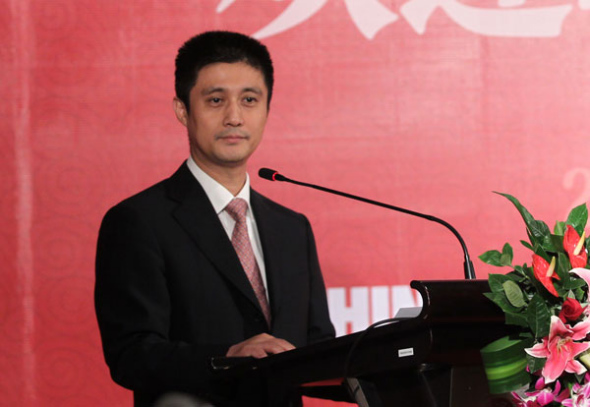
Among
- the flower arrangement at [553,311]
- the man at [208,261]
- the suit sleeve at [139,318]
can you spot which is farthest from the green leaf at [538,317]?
the suit sleeve at [139,318]

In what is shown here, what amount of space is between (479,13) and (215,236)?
4.44 ft

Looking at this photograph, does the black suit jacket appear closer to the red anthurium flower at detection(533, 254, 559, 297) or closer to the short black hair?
the short black hair

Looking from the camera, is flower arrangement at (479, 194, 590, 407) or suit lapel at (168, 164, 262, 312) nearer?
flower arrangement at (479, 194, 590, 407)

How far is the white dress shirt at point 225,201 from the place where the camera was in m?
2.27

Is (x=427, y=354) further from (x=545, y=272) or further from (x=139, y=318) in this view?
(x=139, y=318)

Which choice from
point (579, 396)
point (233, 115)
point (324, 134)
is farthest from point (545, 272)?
point (324, 134)

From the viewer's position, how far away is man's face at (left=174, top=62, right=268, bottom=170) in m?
2.37

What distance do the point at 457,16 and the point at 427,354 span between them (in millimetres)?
1901

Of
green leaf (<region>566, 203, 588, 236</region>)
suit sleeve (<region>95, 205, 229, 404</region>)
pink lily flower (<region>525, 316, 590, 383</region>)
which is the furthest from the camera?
suit sleeve (<region>95, 205, 229, 404</region>)

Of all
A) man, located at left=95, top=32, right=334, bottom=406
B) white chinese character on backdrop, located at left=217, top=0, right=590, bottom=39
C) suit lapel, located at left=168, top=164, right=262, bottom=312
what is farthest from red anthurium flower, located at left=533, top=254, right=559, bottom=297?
white chinese character on backdrop, located at left=217, top=0, right=590, bottom=39

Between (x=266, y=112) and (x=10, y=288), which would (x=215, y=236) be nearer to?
(x=266, y=112)

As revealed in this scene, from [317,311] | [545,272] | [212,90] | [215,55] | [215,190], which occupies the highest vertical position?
[215,55]

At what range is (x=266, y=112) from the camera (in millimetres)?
2537

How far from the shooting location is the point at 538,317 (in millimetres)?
1156
